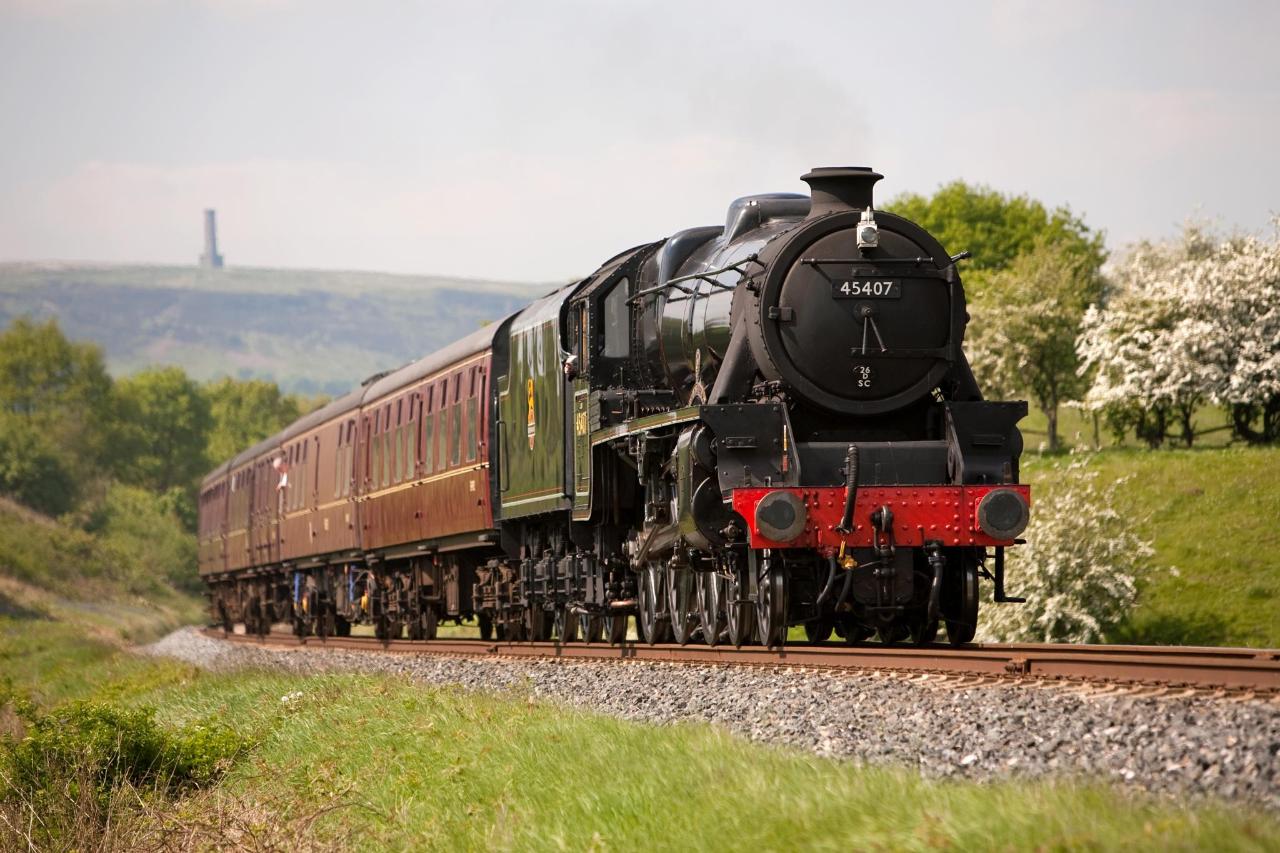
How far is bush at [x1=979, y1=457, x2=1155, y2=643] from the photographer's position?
29.1 metres

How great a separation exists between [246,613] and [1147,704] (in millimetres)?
34788

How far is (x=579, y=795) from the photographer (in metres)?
8.09

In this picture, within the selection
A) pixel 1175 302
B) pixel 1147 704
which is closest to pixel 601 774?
pixel 1147 704

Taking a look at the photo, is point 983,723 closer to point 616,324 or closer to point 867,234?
point 867,234

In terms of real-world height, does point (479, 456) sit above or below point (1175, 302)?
below

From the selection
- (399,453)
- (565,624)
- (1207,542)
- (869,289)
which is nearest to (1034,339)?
(1207,542)

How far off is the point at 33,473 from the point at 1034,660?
81.6 metres

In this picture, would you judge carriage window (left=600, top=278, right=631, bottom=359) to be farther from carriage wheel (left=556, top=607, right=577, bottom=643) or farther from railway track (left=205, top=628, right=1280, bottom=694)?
carriage wheel (left=556, top=607, right=577, bottom=643)

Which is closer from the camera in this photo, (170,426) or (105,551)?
(105,551)

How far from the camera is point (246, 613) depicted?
4028 cm

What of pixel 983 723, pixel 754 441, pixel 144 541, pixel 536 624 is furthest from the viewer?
pixel 144 541

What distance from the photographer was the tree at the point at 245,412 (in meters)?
132

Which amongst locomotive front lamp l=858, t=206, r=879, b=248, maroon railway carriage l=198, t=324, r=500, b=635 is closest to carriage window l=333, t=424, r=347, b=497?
maroon railway carriage l=198, t=324, r=500, b=635

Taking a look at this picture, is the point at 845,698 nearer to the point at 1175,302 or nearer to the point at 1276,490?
the point at 1276,490
